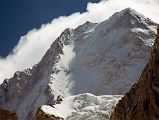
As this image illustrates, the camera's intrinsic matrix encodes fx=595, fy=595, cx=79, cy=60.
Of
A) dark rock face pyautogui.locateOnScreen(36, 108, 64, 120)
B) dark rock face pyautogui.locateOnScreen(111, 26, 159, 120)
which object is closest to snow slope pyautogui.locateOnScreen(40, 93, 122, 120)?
dark rock face pyautogui.locateOnScreen(36, 108, 64, 120)

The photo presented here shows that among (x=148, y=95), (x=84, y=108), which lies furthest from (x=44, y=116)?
(x=148, y=95)

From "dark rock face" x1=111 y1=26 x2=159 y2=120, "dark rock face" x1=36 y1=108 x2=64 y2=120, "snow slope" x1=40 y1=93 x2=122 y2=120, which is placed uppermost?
"snow slope" x1=40 y1=93 x2=122 y2=120

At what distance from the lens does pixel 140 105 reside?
5578 centimetres

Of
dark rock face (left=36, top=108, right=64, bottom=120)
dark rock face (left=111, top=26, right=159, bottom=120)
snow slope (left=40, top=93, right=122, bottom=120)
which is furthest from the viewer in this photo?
snow slope (left=40, top=93, right=122, bottom=120)

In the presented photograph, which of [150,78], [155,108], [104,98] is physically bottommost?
[155,108]

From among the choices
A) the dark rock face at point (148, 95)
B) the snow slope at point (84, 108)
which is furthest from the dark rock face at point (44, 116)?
the dark rock face at point (148, 95)

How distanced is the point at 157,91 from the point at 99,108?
77.7 meters

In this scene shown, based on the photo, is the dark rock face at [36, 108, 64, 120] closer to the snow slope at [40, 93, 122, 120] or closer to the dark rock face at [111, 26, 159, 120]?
the snow slope at [40, 93, 122, 120]

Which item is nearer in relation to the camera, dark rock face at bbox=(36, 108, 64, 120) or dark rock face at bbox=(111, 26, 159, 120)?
dark rock face at bbox=(111, 26, 159, 120)

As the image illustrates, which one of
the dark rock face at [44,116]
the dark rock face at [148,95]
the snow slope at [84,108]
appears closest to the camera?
the dark rock face at [148,95]

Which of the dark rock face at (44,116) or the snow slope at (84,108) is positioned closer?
the dark rock face at (44,116)

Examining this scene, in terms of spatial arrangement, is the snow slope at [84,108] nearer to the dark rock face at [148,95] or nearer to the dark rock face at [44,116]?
the dark rock face at [44,116]

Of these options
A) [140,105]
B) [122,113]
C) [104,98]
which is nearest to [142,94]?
[140,105]

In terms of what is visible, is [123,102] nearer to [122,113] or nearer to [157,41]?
[122,113]
